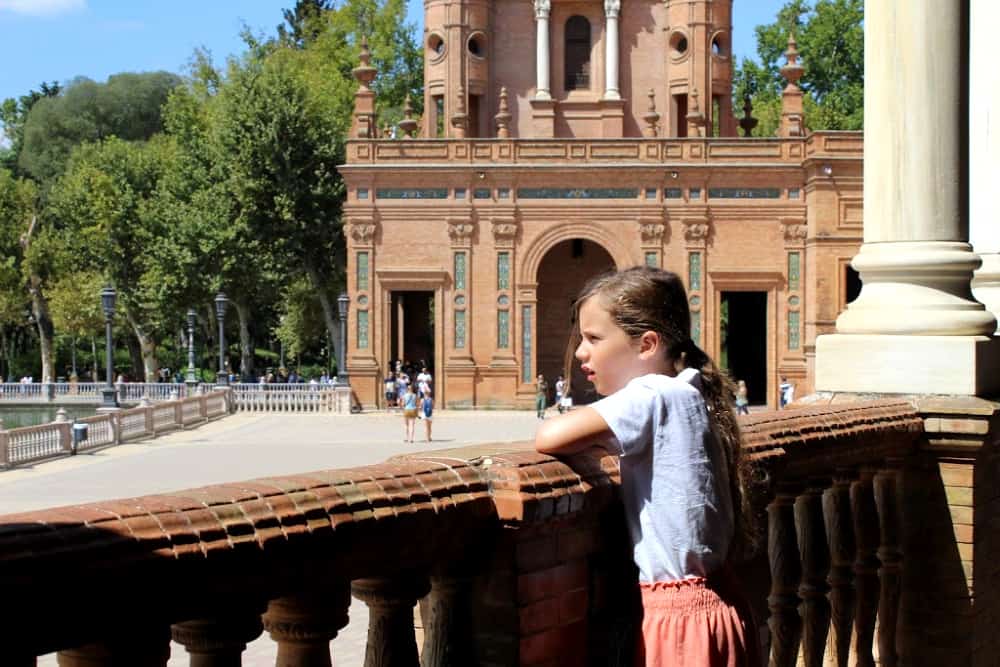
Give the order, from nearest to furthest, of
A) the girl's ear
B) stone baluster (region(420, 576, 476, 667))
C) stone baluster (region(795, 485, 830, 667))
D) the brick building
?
stone baluster (region(420, 576, 476, 667)), the girl's ear, stone baluster (region(795, 485, 830, 667)), the brick building

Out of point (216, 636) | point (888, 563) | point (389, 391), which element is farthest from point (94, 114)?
point (216, 636)

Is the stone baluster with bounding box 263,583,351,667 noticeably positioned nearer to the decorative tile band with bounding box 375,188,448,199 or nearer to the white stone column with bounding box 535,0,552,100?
the decorative tile band with bounding box 375,188,448,199

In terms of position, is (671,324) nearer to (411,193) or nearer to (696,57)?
(411,193)

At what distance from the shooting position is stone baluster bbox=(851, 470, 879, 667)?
4.91 metres

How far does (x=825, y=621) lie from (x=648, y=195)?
38.5 m

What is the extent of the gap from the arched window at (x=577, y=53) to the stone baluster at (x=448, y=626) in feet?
149

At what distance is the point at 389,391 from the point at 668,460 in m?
38.8

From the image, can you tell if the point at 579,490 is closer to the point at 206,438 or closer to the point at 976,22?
the point at 976,22

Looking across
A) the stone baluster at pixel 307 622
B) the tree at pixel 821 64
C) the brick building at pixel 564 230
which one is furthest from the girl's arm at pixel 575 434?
the tree at pixel 821 64

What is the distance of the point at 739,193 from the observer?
42.4 m

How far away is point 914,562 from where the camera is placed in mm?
5609

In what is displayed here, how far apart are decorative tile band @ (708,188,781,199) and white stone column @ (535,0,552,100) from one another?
7.39 metres

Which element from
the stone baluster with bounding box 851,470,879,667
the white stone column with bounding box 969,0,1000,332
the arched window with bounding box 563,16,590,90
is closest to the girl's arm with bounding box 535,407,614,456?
the stone baluster with bounding box 851,470,879,667

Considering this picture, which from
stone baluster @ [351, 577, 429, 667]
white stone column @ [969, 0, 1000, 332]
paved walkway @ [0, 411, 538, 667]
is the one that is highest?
white stone column @ [969, 0, 1000, 332]
